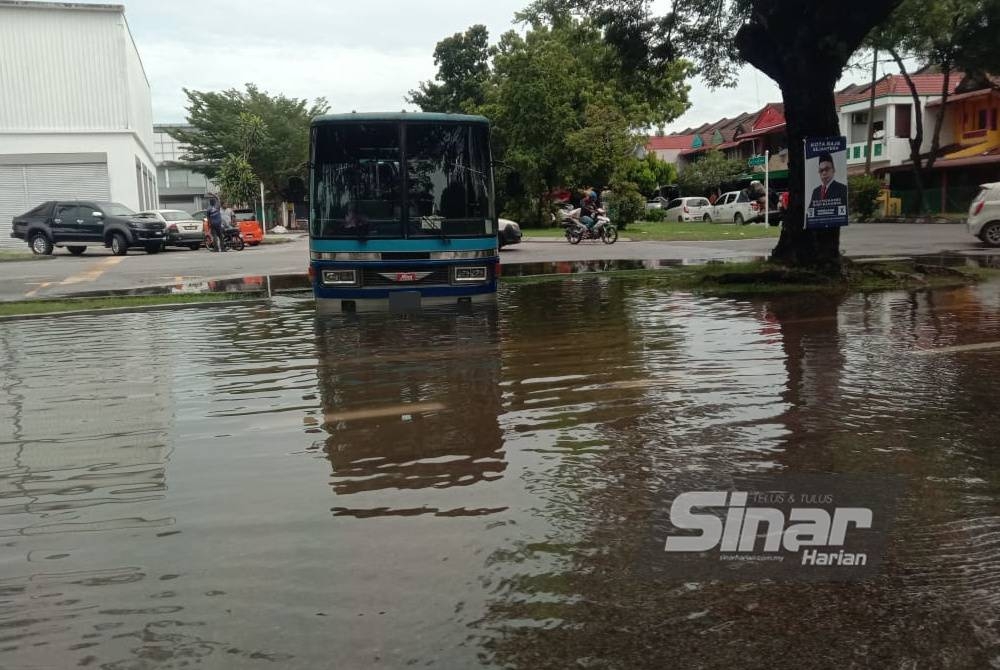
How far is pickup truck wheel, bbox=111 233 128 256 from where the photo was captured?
3102cm

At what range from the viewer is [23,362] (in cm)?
956

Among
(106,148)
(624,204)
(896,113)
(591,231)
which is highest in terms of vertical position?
(896,113)

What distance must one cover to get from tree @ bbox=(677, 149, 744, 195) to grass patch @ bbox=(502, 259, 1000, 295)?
4977 centimetres

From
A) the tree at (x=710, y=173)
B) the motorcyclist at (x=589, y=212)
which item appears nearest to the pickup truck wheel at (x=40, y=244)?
the motorcyclist at (x=589, y=212)

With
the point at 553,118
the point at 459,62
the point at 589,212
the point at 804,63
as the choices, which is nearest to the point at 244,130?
the point at 459,62

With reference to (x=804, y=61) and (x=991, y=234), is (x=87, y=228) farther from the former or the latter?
(x=991, y=234)

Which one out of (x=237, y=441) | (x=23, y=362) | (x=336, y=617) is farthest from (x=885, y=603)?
(x=23, y=362)

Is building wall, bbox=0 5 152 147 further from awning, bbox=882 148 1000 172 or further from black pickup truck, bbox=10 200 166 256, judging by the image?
awning, bbox=882 148 1000 172

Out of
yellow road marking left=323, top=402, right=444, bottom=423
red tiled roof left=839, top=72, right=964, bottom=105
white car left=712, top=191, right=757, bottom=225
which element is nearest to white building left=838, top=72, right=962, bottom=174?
red tiled roof left=839, top=72, right=964, bottom=105

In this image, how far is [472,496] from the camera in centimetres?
463

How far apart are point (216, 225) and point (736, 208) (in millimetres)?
27223

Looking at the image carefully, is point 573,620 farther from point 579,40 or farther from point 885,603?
point 579,40

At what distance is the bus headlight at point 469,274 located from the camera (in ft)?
39.2

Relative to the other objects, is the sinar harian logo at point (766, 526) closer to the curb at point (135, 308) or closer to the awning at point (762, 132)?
the curb at point (135, 308)
